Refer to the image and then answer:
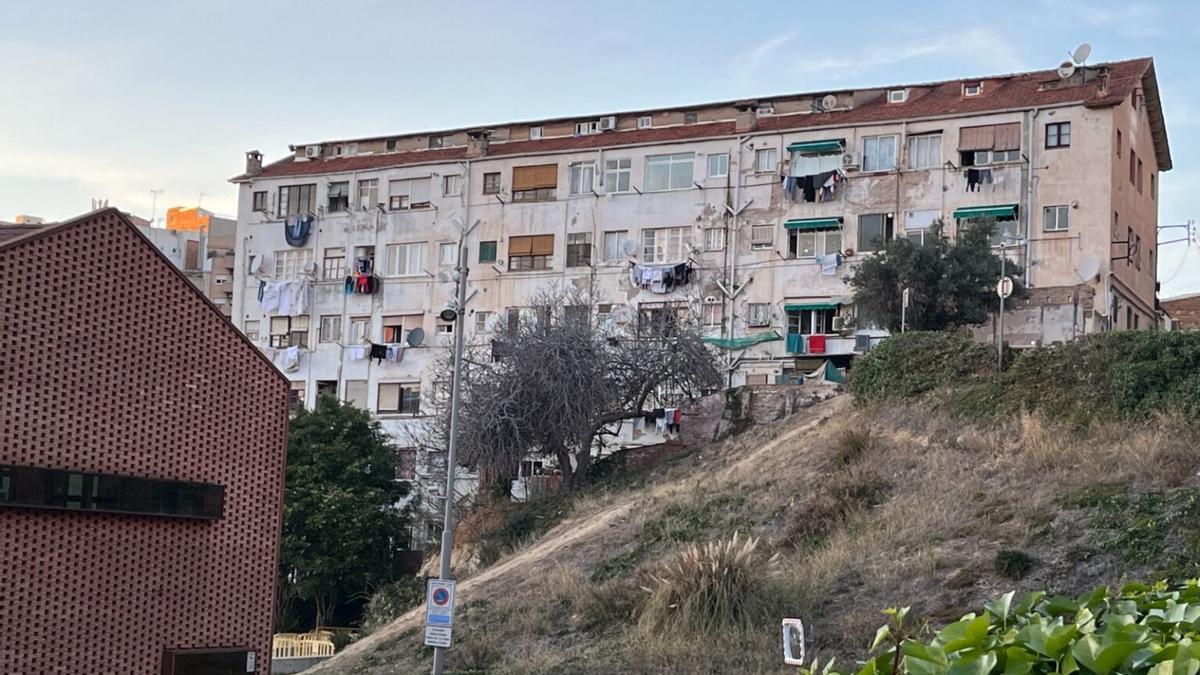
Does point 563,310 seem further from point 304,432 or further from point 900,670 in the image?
point 900,670

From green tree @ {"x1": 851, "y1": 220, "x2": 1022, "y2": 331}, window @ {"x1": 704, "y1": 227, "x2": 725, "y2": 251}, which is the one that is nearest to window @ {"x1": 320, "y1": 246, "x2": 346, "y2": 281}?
window @ {"x1": 704, "y1": 227, "x2": 725, "y2": 251}

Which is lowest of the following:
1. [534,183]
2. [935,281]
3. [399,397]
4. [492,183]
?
[399,397]

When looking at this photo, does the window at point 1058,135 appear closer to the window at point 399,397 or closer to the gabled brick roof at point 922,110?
the gabled brick roof at point 922,110

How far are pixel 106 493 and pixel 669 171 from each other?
114 feet

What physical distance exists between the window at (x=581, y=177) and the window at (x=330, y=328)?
11.7 metres

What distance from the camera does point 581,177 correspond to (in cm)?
6075

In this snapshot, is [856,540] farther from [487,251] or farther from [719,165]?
[487,251]

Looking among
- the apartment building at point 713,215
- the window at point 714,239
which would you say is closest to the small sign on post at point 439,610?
the apartment building at point 713,215

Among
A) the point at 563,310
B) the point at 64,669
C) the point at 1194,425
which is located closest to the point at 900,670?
the point at 64,669

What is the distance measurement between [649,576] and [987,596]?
648cm

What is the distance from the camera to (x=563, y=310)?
52469 mm

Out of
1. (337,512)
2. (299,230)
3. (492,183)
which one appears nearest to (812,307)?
(492,183)

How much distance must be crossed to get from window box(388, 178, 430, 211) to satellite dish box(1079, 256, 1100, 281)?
2636cm

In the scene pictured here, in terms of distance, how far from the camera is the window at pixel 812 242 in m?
55.8
